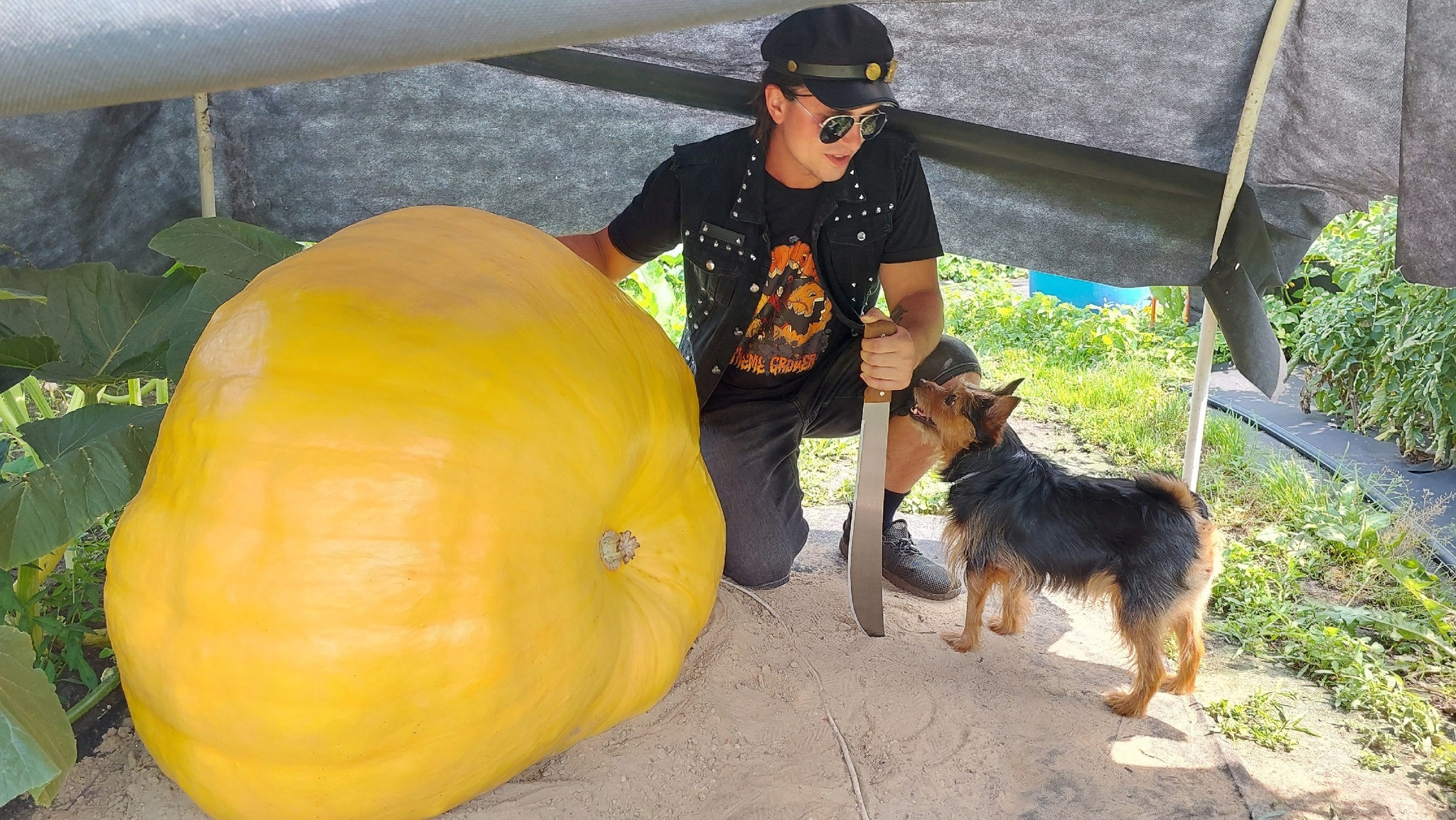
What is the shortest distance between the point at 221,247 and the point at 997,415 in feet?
7.68

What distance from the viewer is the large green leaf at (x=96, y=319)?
7.39 ft

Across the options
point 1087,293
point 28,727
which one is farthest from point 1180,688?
point 1087,293

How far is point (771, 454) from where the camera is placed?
3.39 m

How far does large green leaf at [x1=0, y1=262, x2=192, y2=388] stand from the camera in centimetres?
225

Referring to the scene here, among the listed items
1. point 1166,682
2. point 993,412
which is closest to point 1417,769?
point 1166,682

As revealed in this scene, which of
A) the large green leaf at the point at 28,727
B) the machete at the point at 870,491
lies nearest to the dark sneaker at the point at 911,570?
the machete at the point at 870,491

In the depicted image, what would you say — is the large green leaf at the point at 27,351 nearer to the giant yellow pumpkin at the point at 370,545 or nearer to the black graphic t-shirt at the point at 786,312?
the giant yellow pumpkin at the point at 370,545

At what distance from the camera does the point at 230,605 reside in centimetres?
146

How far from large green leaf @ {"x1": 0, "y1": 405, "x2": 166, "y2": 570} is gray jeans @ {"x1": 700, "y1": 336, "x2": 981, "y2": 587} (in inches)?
73.2

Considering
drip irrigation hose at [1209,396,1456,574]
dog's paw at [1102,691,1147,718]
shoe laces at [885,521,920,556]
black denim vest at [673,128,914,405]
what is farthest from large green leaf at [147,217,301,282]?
drip irrigation hose at [1209,396,1456,574]

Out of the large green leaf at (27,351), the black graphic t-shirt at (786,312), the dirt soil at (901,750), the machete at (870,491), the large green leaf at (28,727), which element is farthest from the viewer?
the black graphic t-shirt at (786,312)

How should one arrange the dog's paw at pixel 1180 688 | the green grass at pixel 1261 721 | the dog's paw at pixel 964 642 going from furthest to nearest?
the dog's paw at pixel 964 642 → the dog's paw at pixel 1180 688 → the green grass at pixel 1261 721

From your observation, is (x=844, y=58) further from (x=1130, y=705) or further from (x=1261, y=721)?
(x=1261, y=721)

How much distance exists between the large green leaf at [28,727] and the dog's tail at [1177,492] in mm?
2783
